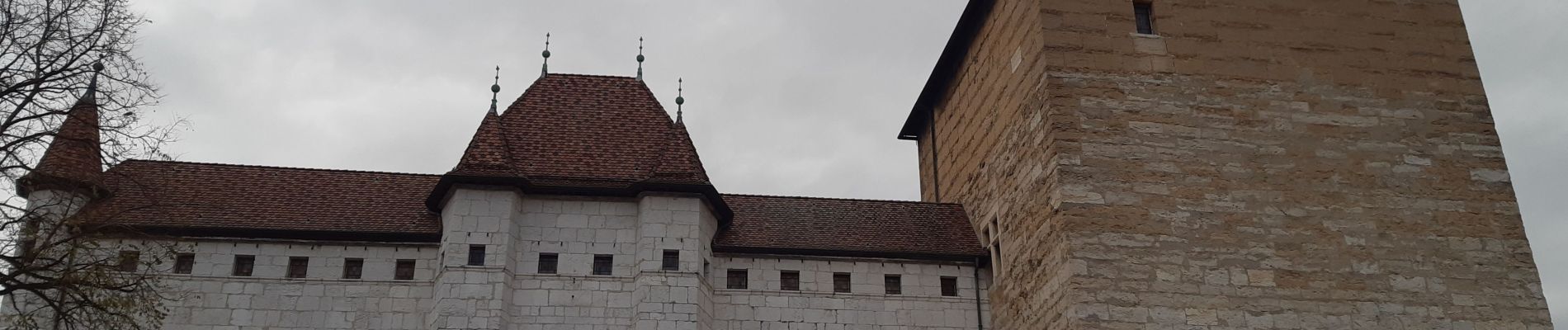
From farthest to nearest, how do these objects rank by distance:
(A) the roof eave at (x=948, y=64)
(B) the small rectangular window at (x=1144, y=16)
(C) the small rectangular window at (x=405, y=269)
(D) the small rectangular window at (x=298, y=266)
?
(A) the roof eave at (x=948, y=64), (B) the small rectangular window at (x=1144, y=16), (C) the small rectangular window at (x=405, y=269), (D) the small rectangular window at (x=298, y=266)

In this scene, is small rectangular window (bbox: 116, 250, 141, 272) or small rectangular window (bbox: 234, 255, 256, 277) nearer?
small rectangular window (bbox: 116, 250, 141, 272)

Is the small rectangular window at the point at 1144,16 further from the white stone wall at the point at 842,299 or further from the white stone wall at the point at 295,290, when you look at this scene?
the white stone wall at the point at 295,290

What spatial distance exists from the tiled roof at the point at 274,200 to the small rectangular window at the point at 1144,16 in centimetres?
1171

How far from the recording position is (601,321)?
20719mm

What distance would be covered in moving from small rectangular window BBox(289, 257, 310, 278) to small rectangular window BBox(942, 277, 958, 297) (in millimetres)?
10255

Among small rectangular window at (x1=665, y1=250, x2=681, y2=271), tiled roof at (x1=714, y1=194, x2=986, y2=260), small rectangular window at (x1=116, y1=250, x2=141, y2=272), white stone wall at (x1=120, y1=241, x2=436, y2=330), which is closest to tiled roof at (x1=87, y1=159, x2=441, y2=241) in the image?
white stone wall at (x1=120, y1=241, x2=436, y2=330)

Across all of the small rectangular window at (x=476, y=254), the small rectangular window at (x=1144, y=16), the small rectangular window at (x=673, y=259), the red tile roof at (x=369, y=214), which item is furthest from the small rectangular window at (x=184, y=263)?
the small rectangular window at (x=1144, y=16)

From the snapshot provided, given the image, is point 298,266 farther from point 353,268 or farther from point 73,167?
point 73,167

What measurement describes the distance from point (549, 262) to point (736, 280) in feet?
10.2

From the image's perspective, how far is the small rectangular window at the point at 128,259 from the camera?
51.8 feet

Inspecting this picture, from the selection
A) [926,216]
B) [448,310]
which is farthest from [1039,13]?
[448,310]

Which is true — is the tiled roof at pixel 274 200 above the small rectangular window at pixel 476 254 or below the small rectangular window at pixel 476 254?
above

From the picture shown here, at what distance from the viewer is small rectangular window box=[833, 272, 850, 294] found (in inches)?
888

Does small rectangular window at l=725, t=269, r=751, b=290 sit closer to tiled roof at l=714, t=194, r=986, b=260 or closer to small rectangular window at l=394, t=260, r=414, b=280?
tiled roof at l=714, t=194, r=986, b=260
